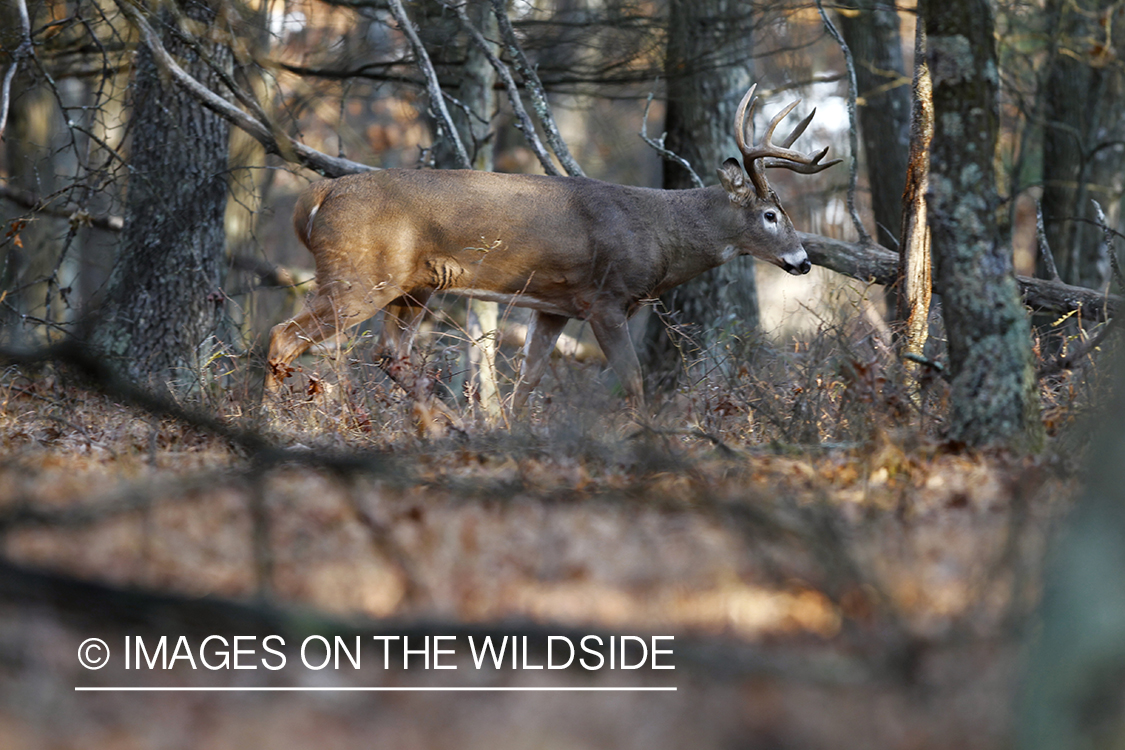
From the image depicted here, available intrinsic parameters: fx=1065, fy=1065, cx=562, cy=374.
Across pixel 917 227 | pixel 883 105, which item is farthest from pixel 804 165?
pixel 883 105

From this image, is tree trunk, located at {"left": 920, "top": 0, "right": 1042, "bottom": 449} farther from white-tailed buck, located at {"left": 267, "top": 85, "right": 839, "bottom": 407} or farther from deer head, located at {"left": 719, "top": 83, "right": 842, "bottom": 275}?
deer head, located at {"left": 719, "top": 83, "right": 842, "bottom": 275}

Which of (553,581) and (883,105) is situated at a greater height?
(883,105)

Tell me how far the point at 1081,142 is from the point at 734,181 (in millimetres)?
6040

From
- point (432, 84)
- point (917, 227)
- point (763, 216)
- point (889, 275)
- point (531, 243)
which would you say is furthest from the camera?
point (763, 216)

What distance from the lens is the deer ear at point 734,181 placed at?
336 inches

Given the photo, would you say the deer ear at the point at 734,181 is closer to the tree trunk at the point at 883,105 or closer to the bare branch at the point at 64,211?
the tree trunk at the point at 883,105

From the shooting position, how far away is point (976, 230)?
4.75 meters

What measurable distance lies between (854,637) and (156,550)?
2181 millimetres

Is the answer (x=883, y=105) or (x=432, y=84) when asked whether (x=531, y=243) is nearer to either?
(x=432, y=84)

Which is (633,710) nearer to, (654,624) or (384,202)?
(654,624)

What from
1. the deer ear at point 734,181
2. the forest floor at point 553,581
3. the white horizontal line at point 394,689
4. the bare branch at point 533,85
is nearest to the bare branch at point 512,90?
the bare branch at point 533,85

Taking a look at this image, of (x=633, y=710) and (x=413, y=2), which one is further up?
(x=413, y=2)

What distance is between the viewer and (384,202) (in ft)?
24.5

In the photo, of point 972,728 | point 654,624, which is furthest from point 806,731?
point 654,624
